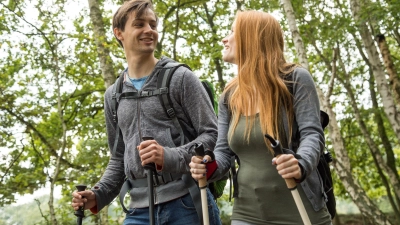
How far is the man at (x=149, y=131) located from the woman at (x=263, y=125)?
220 millimetres

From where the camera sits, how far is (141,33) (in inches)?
148

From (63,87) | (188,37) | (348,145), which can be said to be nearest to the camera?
(63,87)

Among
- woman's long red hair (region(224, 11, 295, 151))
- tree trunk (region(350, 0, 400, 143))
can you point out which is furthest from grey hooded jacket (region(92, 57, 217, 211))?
tree trunk (region(350, 0, 400, 143))

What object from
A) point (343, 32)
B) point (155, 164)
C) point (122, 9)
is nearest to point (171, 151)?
point (155, 164)

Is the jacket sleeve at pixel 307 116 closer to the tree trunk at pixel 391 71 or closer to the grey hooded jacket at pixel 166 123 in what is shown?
the grey hooded jacket at pixel 166 123

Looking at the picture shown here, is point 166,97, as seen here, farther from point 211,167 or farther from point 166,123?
point 211,167

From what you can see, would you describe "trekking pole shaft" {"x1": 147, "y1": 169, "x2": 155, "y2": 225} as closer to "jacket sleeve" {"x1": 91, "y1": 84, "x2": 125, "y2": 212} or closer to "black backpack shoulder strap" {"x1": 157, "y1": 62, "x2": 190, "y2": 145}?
"black backpack shoulder strap" {"x1": 157, "y1": 62, "x2": 190, "y2": 145}

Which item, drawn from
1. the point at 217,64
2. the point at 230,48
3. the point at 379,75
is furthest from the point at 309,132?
the point at 217,64

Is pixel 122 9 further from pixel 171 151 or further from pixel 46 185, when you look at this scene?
pixel 46 185

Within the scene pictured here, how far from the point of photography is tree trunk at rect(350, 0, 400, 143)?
1300 cm

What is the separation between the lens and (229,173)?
3.46m

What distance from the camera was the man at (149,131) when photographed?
10.9ft

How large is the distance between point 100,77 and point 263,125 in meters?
14.6

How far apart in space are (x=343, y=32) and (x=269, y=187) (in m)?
11.0
